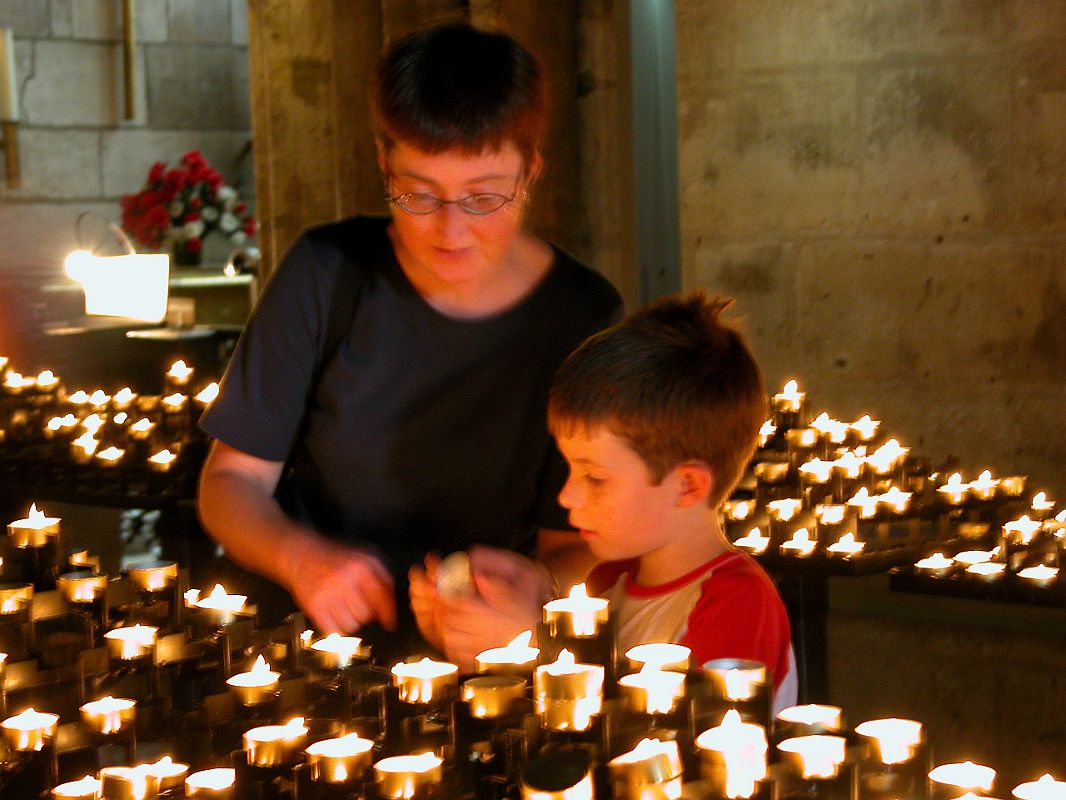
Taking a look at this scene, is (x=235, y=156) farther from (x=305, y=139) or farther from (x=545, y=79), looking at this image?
(x=545, y=79)

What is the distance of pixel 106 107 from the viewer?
1093 centimetres

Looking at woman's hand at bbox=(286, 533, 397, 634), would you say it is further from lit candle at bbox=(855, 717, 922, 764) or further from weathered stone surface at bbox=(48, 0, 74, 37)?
weathered stone surface at bbox=(48, 0, 74, 37)

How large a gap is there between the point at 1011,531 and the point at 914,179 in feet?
5.88

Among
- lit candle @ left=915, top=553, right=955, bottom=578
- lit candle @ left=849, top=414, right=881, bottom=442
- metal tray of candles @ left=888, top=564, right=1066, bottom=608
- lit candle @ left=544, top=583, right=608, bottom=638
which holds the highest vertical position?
lit candle @ left=849, top=414, right=881, bottom=442

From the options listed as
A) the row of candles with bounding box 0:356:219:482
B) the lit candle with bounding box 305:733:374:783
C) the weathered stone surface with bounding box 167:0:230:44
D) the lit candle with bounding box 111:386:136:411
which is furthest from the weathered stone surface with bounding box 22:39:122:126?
the lit candle with bounding box 305:733:374:783

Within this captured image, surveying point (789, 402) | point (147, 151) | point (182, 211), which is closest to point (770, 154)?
point (789, 402)

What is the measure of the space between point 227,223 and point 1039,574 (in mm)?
8106

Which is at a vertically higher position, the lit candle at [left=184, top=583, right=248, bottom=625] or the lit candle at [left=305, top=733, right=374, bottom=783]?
the lit candle at [left=184, top=583, right=248, bottom=625]

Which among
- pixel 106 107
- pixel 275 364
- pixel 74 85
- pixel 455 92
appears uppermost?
pixel 74 85

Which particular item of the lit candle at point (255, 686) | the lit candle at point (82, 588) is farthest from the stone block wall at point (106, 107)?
the lit candle at point (255, 686)

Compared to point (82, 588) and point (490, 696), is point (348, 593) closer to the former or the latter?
point (82, 588)

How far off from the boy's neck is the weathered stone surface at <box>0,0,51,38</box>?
9421mm

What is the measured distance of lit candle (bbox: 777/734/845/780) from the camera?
1309 millimetres

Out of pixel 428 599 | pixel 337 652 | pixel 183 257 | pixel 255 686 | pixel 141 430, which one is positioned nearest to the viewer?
pixel 255 686
